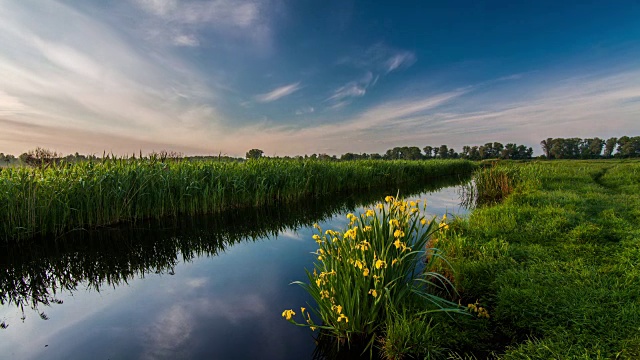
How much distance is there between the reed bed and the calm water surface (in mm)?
729

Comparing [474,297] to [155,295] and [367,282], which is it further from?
[155,295]

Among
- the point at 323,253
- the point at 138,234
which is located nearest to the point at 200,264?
the point at 138,234

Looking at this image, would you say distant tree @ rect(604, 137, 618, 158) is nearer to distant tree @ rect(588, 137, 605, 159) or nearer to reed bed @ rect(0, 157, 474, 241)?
distant tree @ rect(588, 137, 605, 159)

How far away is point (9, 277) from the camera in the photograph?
5.49 metres

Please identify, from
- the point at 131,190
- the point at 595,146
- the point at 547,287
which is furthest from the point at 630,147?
the point at 131,190

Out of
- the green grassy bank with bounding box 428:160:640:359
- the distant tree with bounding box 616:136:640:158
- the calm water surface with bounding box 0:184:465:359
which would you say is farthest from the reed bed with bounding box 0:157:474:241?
the distant tree with bounding box 616:136:640:158

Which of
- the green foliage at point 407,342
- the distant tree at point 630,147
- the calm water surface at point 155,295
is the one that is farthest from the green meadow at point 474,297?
the distant tree at point 630,147

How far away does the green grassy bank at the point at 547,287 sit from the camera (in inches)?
117

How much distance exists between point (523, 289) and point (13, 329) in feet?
23.6

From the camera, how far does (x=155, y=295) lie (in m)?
5.04

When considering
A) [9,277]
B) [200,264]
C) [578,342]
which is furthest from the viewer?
[200,264]

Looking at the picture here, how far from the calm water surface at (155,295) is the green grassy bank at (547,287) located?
220 cm

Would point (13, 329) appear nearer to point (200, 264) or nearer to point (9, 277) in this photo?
point (9, 277)

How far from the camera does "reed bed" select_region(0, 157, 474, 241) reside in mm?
7391
